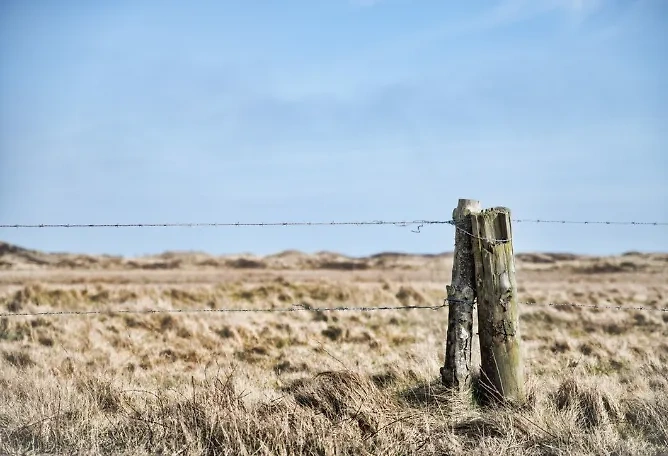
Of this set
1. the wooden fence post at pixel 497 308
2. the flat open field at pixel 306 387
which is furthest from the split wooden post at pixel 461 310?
the flat open field at pixel 306 387

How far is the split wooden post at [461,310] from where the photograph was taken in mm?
5715

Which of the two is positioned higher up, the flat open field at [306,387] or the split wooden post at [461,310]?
the split wooden post at [461,310]

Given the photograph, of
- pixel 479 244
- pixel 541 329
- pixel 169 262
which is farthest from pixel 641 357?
pixel 169 262

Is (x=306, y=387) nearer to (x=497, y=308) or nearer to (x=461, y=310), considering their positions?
(x=461, y=310)

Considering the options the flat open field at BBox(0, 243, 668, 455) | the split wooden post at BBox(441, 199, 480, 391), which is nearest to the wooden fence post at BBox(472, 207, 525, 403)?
the split wooden post at BBox(441, 199, 480, 391)

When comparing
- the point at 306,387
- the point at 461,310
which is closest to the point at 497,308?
the point at 461,310

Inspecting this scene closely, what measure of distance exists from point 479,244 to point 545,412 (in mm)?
1550

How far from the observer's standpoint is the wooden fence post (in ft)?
18.5

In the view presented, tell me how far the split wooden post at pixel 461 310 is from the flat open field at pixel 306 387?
0.68 ft

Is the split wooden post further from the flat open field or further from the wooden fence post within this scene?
the flat open field

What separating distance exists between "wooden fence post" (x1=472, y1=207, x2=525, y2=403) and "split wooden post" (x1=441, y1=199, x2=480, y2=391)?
0.30 ft

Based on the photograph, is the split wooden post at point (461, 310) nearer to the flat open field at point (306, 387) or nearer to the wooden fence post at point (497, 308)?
the wooden fence post at point (497, 308)

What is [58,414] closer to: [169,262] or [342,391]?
[342,391]

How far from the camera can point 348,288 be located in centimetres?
2044
